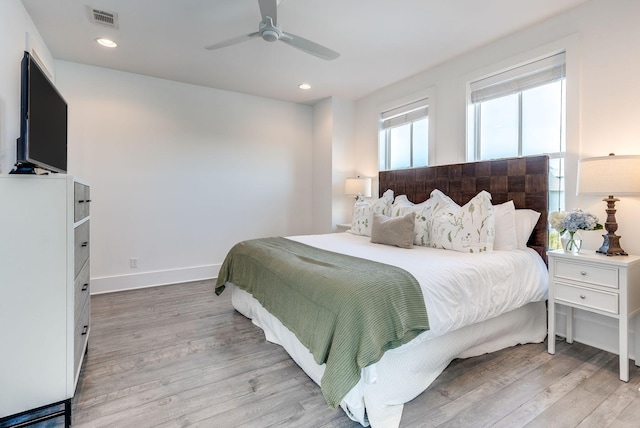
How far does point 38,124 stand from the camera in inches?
67.7

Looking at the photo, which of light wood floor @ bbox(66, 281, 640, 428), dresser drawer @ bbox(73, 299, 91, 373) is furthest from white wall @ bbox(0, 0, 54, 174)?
light wood floor @ bbox(66, 281, 640, 428)

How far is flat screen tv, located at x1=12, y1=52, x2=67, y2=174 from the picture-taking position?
1531mm

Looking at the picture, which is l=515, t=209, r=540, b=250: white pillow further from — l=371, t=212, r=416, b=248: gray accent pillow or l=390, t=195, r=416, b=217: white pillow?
l=390, t=195, r=416, b=217: white pillow

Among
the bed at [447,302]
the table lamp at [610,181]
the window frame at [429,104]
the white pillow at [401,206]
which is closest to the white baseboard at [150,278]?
the bed at [447,302]

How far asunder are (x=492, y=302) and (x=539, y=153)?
1619 millimetres

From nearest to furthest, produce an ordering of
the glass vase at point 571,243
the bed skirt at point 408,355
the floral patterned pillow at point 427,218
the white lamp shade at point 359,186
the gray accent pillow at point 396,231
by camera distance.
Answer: the bed skirt at point 408,355 < the glass vase at point 571,243 < the gray accent pillow at point 396,231 < the floral patterned pillow at point 427,218 < the white lamp shade at point 359,186

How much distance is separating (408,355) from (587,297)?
1400 millimetres

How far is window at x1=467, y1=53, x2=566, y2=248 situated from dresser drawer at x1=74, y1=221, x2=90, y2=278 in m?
3.50

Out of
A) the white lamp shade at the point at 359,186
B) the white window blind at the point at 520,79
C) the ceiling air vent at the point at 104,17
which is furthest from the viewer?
the white lamp shade at the point at 359,186

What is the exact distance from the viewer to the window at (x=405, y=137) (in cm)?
393

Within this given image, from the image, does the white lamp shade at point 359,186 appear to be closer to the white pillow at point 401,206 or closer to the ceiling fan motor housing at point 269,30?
the white pillow at point 401,206

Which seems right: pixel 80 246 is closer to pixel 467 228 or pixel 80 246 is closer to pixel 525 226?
pixel 467 228

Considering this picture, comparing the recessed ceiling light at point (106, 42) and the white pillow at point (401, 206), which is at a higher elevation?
the recessed ceiling light at point (106, 42)

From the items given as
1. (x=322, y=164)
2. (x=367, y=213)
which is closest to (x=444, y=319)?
(x=367, y=213)
